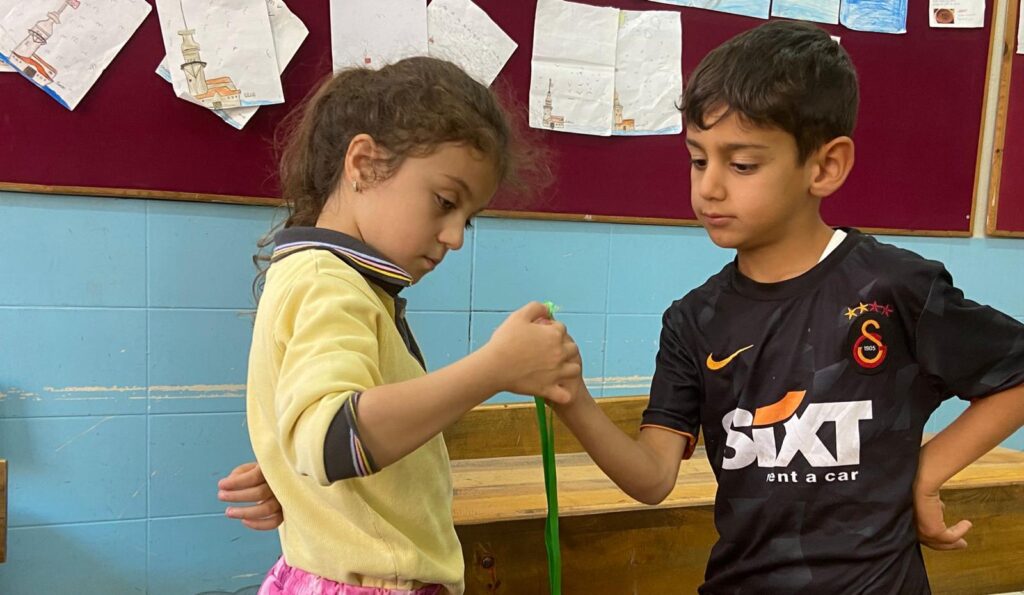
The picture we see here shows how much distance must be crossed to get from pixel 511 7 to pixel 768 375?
1544 mm

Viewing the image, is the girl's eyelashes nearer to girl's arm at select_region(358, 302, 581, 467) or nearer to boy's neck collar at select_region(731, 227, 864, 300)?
girl's arm at select_region(358, 302, 581, 467)

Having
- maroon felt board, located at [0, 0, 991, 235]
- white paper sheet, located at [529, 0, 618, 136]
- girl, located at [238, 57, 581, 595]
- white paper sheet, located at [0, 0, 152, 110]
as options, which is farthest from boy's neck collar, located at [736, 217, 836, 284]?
white paper sheet, located at [0, 0, 152, 110]

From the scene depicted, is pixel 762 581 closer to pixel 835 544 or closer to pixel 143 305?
pixel 835 544

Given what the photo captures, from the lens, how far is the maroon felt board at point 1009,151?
2.72 metres

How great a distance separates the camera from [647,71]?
2.38 meters

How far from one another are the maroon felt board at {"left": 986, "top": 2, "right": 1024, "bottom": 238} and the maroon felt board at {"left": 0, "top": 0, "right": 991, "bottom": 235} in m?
0.08

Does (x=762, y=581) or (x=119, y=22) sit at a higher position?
(x=119, y=22)

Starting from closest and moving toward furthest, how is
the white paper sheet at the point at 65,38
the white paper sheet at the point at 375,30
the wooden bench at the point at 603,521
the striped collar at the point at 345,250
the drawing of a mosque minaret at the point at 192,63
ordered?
the striped collar at the point at 345,250, the wooden bench at the point at 603,521, the white paper sheet at the point at 65,38, the drawing of a mosque minaret at the point at 192,63, the white paper sheet at the point at 375,30

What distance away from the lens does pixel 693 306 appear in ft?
3.84

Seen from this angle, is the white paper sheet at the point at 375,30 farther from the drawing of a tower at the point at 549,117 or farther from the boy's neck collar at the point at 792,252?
the boy's neck collar at the point at 792,252

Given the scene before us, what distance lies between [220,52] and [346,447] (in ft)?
5.28

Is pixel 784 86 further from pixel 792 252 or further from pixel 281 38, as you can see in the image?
pixel 281 38

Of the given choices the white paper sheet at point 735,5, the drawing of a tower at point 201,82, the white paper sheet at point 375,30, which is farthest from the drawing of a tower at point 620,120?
the drawing of a tower at point 201,82

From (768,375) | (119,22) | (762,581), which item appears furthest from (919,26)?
(119,22)
